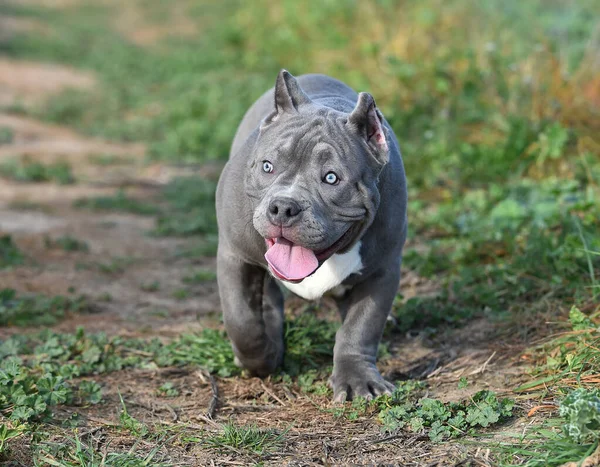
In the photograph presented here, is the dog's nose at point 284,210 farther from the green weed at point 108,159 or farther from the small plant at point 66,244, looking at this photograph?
the green weed at point 108,159

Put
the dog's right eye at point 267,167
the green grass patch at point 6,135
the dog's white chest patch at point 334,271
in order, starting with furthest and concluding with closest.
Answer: the green grass patch at point 6,135 < the dog's white chest patch at point 334,271 < the dog's right eye at point 267,167

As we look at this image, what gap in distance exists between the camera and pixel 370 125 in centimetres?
448

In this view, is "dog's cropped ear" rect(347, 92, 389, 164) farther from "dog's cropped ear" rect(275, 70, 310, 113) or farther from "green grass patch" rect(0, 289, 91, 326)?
"green grass patch" rect(0, 289, 91, 326)

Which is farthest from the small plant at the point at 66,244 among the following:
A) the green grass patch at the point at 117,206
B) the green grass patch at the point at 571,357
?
the green grass patch at the point at 571,357

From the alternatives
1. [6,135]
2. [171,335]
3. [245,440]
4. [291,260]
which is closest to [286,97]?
[291,260]

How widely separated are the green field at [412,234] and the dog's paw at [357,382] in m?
0.11

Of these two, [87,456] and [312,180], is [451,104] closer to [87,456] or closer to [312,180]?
[312,180]

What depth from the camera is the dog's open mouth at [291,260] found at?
13.8ft

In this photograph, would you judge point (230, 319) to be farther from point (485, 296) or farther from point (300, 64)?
point (300, 64)

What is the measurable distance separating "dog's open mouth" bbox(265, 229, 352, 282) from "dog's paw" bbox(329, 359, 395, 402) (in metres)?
0.73

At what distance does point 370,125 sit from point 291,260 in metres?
0.81

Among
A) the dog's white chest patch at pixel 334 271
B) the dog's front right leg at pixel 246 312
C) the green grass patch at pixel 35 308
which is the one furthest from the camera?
the green grass patch at pixel 35 308

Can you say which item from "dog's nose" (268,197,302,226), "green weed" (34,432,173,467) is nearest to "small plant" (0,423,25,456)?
"green weed" (34,432,173,467)

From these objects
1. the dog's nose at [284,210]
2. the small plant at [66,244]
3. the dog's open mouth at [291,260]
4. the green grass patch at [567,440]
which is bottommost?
the small plant at [66,244]
